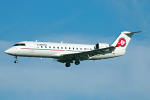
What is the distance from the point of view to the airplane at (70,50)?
4238 cm

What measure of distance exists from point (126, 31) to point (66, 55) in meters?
11.1

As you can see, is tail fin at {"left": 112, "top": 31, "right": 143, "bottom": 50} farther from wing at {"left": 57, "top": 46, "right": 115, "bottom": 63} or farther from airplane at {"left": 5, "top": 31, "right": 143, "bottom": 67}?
wing at {"left": 57, "top": 46, "right": 115, "bottom": 63}

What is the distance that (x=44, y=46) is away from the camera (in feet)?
141

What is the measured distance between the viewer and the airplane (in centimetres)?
4238

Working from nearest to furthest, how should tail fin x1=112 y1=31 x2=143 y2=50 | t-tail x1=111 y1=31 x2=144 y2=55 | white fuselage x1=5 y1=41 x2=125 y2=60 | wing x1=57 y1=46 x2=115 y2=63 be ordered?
Result: white fuselage x1=5 y1=41 x2=125 y2=60, wing x1=57 y1=46 x2=115 y2=63, t-tail x1=111 y1=31 x2=144 y2=55, tail fin x1=112 y1=31 x2=143 y2=50

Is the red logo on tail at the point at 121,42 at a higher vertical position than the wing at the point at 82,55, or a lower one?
higher

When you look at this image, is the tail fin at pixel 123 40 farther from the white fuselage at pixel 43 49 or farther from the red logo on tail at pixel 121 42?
the white fuselage at pixel 43 49

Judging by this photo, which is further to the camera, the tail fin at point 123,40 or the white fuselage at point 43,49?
the tail fin at point 123,40

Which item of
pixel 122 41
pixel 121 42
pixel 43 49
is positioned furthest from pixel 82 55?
pixel 122 41

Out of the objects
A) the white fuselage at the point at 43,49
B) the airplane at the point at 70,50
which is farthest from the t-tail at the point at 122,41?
the white fuselage at the point at 43,49

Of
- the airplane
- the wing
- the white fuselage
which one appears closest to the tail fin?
the airplane

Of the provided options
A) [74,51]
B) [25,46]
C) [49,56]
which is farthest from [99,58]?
[25,46]

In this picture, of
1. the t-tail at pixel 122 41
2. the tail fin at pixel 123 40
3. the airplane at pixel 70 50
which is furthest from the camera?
the tail fin at pixel 123 40

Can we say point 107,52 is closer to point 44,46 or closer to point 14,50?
point 44,46
